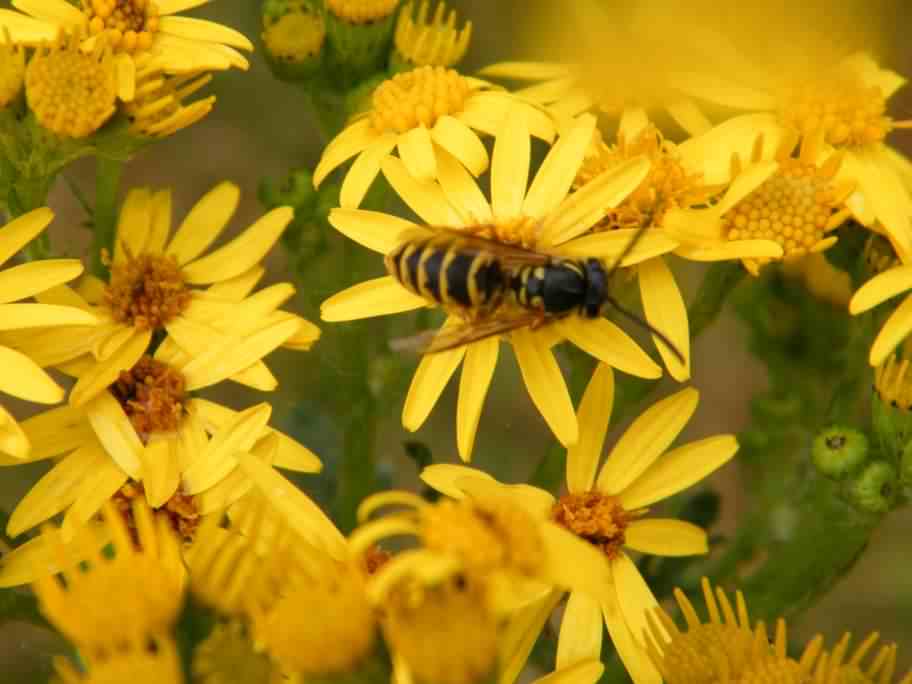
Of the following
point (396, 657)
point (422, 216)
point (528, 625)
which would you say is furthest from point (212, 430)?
point (396, 657)

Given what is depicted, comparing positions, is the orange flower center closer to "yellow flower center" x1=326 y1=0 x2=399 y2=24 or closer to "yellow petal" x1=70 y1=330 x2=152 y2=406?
"yellow petal" x1=70 y1=330 x2=152 y2=406

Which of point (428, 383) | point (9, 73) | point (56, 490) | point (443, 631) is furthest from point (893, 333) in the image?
point (9, 73)

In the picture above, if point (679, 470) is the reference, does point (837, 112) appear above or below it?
above

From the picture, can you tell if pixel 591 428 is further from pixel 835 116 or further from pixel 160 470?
pixel 835 116

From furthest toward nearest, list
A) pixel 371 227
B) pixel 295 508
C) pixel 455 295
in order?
pixel 371 227 → pixel 455 295 → pixel 295 508

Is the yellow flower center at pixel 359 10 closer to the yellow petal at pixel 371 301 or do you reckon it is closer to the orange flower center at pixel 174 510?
the yellow petal at pixel 371 301

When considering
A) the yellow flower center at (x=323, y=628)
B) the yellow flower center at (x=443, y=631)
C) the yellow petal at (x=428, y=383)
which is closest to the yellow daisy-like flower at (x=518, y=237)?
the yellow petal at (x=428, y=383)

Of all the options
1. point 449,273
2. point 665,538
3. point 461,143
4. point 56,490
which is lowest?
point 56,490

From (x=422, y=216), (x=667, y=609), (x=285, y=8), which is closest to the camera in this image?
(x=422, y=216)

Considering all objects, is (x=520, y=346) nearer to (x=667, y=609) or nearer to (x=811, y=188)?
(x=811, y=188)
